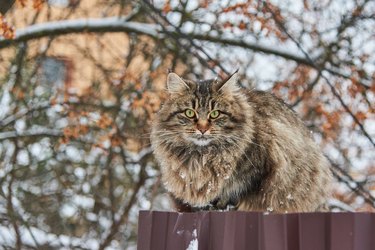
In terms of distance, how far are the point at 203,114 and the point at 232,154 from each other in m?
0.32

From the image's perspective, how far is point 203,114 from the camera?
14.3ft

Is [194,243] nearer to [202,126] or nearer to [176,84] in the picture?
[202,126]

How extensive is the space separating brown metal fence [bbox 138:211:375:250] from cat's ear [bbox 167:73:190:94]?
187 centimetres

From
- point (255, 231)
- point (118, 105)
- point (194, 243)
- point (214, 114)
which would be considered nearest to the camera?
point (255, 231)

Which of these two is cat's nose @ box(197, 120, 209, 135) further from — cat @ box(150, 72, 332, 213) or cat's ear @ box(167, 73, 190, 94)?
cat's ear @ box(167, 73, 190, 94)

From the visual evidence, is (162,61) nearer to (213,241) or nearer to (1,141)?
(1,141)

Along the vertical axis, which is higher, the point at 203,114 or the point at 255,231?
the point at 203,114

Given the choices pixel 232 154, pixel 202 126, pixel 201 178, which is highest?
pixel 202 126

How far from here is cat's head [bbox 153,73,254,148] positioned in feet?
14.3

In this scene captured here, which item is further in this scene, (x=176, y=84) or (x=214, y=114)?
(x=176, y=84)

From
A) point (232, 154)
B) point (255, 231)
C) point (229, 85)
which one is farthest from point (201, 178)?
point (255, 231)

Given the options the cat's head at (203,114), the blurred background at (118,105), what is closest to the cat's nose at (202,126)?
the cat's head at (203,114)

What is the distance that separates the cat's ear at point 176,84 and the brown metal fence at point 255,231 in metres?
1.87

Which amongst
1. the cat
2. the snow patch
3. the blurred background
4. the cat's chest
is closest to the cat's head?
the cat
